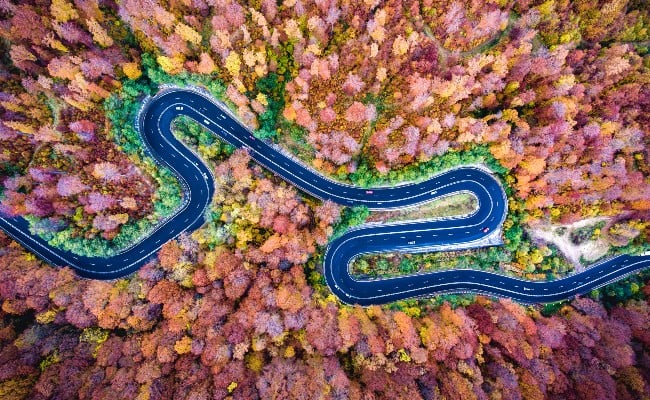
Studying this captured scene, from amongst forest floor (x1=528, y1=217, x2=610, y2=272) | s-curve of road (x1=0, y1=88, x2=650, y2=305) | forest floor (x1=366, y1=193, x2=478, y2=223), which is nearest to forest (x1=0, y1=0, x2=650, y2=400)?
s-curve of road (x1=0, y1=88, x2=650, y2=305)

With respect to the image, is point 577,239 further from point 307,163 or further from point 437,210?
point 307,163

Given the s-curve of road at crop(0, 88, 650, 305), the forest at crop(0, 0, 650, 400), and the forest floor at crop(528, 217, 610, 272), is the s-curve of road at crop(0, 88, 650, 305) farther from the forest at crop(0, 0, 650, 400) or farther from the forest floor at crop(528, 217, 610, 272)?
the forest floor at crop(528, 217, 610, 272)

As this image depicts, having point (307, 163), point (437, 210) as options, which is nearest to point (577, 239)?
point (437, 210)

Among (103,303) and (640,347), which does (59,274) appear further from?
(640,347)

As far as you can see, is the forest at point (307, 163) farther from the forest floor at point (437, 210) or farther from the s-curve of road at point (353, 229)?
the forest floor at point (437, 210)

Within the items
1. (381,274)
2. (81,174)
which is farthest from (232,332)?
(81,174)

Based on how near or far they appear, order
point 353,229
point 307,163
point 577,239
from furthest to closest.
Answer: point 577,239 → point 353,229 → point 307,163
